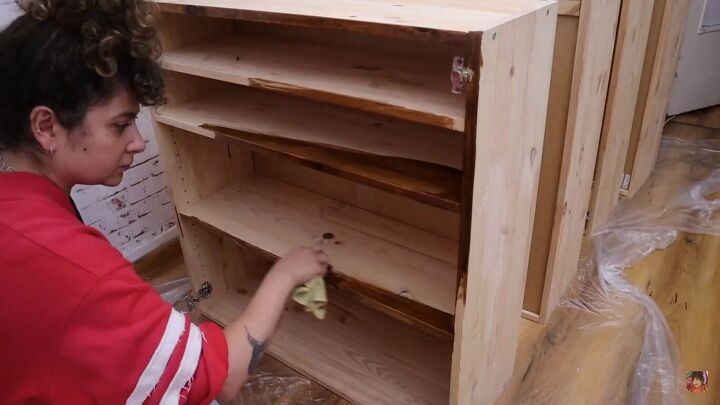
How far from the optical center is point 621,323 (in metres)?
1.56

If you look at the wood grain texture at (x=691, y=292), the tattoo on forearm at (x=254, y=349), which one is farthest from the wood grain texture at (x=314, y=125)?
the wood grain texture at (x=691, y=292)

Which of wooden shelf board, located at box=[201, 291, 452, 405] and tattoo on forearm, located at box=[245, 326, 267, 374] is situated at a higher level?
tattoo on forearm, located at box=[245, 326, 267, 374]

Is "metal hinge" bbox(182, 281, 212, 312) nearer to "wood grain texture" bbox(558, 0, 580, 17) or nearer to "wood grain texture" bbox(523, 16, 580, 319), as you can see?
"wood grain texture" bbox(523, 16, 580, 319)

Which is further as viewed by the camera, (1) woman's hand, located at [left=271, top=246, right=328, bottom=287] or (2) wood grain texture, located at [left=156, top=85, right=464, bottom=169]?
(2) wood grain texture, located at [left=156, top=85, right=464, bottom=169]

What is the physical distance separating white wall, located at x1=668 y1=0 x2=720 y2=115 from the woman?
2.64 m

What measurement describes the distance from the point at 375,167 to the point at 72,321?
586 mm

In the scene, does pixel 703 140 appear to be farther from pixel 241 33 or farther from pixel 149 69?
pixel 149 69

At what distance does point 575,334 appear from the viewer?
1553mm

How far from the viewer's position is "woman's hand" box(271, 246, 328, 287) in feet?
3.18

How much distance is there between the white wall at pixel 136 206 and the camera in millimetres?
1693

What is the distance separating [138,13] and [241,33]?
722 millimetres

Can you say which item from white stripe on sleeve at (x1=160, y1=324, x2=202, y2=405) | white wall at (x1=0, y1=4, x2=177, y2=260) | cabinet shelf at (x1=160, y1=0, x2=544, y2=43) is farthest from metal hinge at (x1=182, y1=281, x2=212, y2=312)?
white stripe on sleeve at (x1=160, y1=324, x2=202, y2=405)

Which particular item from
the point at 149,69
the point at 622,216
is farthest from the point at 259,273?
the point at 622,216

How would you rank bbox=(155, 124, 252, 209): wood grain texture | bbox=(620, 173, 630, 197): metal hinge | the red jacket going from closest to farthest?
the red jacket < bbox=(155, 124, 252, 209): wood grain texture < bbox=(620, 173, 630, 197): metal hinge
